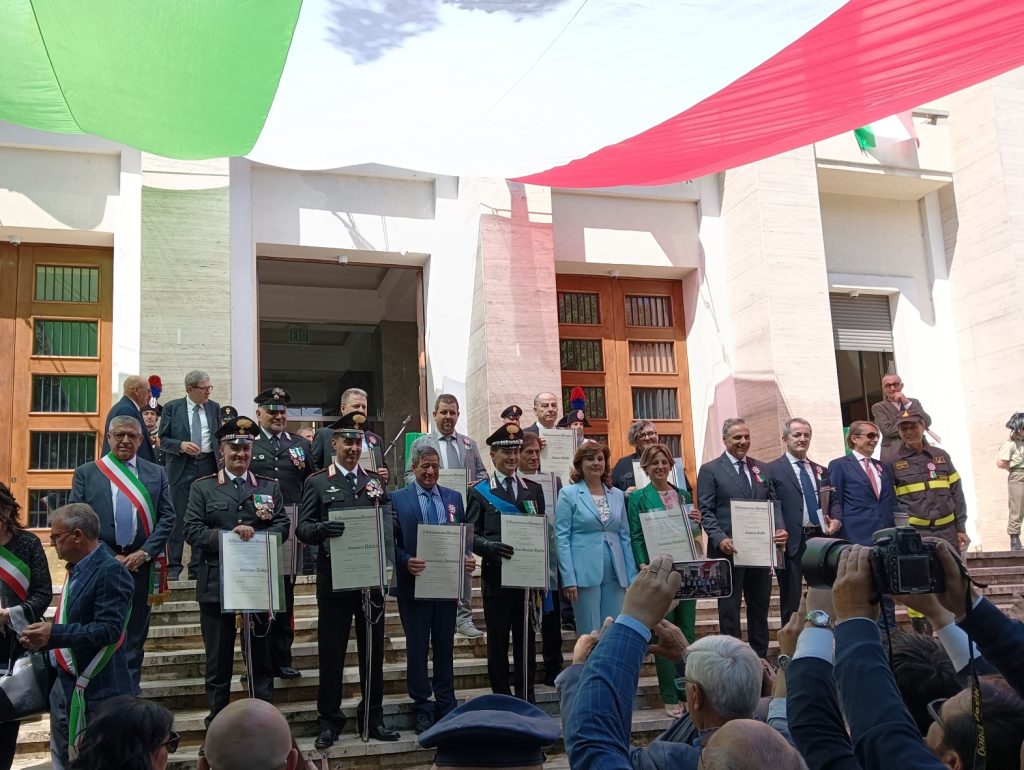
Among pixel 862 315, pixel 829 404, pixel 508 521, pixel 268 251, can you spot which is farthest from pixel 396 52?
pixel 862 315

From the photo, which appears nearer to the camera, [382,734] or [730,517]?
[382,734]

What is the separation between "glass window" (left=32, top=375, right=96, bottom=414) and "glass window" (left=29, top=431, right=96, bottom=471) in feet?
0.84

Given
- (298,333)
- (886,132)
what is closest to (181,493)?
(298,333)

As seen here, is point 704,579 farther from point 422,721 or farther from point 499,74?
Answer: point 422,721

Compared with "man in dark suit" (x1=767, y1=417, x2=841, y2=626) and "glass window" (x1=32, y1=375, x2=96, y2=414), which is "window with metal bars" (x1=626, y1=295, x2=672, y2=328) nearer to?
"man in dark suit" (x1=767, y1=417, x2=841, y2=626)

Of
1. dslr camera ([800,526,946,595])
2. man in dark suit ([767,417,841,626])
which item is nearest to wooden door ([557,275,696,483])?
man in dark suit ([767,417,841,626])

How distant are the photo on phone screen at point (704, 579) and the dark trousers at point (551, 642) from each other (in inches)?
173

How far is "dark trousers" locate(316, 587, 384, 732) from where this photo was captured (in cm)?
625

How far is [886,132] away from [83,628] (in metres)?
12.0

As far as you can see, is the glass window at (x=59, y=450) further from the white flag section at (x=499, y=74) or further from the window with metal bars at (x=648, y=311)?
the window with metal bars at (x=648, y=311)

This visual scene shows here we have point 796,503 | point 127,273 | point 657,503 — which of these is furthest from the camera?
point 127,273

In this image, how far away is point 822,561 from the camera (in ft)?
7.23

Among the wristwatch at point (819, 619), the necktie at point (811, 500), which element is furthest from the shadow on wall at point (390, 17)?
the necktie at point (811, 500)

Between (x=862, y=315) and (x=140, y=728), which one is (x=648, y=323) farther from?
(x=140, y=728)
